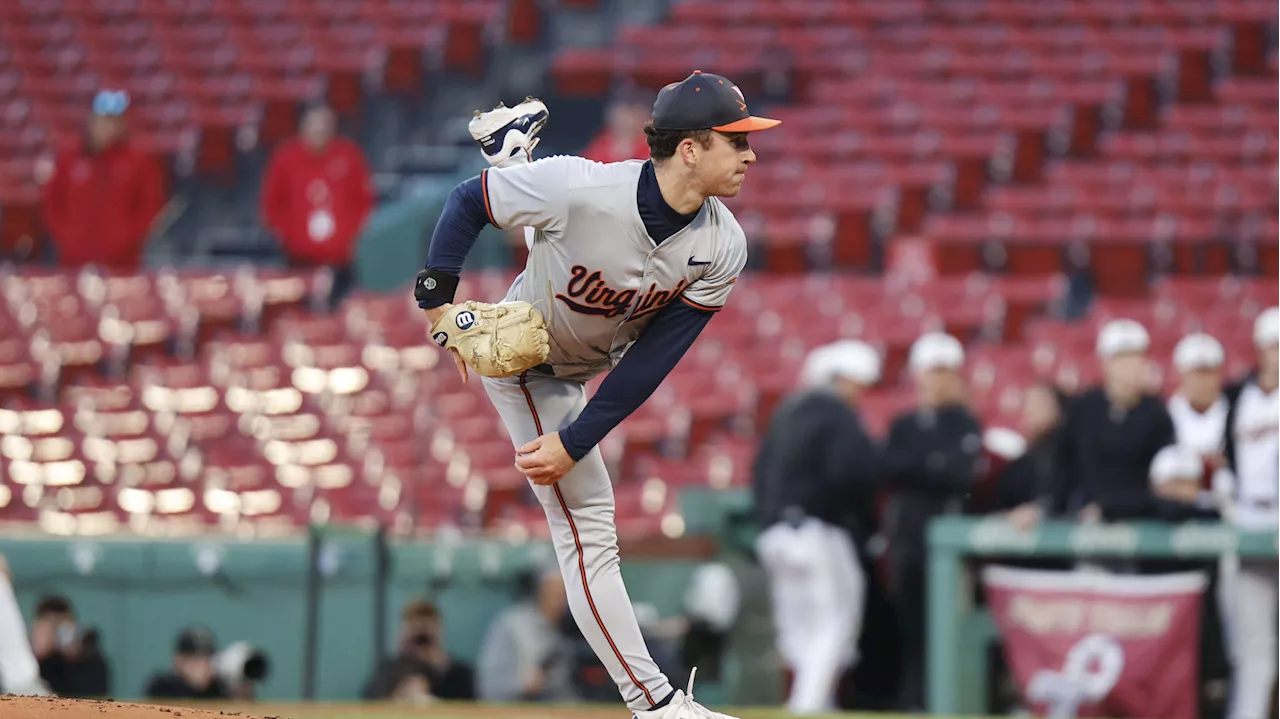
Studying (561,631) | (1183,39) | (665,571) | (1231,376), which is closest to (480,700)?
(561,631)

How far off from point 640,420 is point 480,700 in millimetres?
2869

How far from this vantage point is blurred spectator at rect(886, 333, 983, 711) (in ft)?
19.8

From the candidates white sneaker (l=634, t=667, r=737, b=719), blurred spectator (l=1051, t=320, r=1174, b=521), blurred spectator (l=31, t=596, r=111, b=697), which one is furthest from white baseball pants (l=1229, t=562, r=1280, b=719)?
blurred spectator (l=31, t=596, r=111, b=697)

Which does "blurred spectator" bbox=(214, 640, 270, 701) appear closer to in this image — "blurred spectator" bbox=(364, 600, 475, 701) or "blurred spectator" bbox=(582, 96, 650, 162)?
"blurred spectator" bbox=(364, 600, 475, 701)

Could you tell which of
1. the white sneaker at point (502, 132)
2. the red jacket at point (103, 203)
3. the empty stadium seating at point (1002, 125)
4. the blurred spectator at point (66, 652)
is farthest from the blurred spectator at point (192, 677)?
the empty stadium seating at point (1002, 125)

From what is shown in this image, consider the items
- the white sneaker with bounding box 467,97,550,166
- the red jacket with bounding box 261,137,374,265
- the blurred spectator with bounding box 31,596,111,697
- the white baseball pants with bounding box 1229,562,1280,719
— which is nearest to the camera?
the white sneaker with bounding box 467,97,550,166

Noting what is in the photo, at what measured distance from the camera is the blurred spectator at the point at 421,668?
19.7 feet

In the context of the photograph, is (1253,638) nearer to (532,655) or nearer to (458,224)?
(532,655)

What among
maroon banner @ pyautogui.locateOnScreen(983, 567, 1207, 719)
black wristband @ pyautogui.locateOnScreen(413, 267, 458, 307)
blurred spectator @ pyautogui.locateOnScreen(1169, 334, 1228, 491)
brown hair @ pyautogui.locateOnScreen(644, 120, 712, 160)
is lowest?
maroon banner @ pyautogui.locateOnScreen(983, 567, 1207, 719)

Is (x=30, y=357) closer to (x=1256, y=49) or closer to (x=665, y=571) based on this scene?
(x=665, y=571)

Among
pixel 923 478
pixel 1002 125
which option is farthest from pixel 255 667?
pixel 1002 125

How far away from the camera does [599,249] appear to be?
11.4ft

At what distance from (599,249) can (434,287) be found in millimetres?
340

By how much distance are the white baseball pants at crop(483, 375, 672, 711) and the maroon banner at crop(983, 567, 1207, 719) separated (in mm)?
2357
